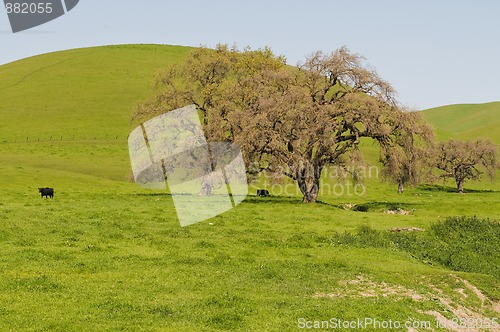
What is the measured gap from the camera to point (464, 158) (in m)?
A: 85.3

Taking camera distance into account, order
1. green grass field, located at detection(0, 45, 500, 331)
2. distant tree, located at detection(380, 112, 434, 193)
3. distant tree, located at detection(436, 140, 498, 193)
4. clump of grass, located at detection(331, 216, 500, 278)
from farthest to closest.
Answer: distant tree, located at detection(436, 140, 498, 193) < distant tree, located at detection(380, 112, 434, 193) < clump of grass, located at detection(331, 216, 500, 278) < green grass field, located at detection(0, 45, 500, 331)

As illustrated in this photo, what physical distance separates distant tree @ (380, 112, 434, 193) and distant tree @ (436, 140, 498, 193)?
38853 mm

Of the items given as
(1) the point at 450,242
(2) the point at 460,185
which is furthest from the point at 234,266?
(2) the point at 460,185

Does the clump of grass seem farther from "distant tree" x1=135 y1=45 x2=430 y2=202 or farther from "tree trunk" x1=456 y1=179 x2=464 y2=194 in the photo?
"tree trunk" x1=456 y1=179 x2=464 y2=194

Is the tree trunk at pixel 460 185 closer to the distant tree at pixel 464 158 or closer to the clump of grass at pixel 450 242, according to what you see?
the distant tree at pixel 464 158

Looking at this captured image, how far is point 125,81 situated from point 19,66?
35302mm

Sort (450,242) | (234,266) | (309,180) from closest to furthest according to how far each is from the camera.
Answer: (234,266), (450,242), (309,180)

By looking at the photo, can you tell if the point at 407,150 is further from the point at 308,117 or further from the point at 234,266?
the point at 234,266

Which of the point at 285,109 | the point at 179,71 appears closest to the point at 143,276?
the point at 285,109

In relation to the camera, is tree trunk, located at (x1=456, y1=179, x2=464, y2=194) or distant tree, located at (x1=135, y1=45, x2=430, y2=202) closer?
distant tree, located at (x1=135, y1=45, x2=430, y2=202)

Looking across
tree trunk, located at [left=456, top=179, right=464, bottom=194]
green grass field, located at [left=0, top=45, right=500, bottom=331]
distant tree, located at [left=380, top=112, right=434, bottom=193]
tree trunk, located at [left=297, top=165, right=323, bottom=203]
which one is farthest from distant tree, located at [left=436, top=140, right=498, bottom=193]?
tree trunk, located at [left=297, top=165, right=323, bottom=203]

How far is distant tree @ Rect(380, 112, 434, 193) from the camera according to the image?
153ft

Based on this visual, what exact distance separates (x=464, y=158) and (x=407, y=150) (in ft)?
137

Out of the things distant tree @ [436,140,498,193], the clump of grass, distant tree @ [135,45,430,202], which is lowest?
the clump of grass
